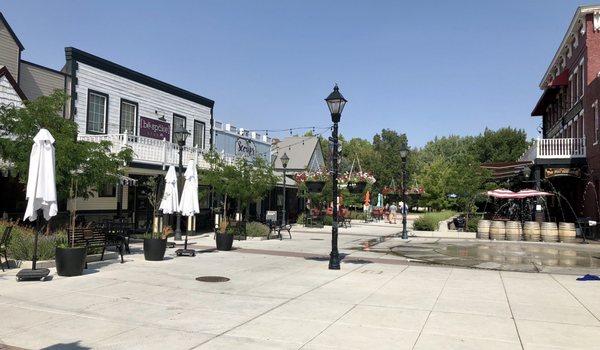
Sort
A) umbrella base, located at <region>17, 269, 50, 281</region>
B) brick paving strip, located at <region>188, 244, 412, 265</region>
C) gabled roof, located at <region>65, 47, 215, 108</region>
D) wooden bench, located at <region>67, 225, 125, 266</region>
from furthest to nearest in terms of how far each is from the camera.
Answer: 1. gabled roof, located at <region>65, 47, 215, 108</region>
2. brick paving strip, located at <region>188, 244, 412, 265</region>
3. wooden bench, located at <region>67, 225, 125, 266</region>
4. umbrella base, located at <region>17, 269, 50, 281</region>

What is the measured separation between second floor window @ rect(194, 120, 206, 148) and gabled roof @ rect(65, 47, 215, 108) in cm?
123

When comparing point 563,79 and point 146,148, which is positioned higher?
point 563,79

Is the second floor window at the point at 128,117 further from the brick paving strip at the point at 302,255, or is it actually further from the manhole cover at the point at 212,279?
the manhole cover at the point at 212,279

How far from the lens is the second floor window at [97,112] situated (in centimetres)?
2083

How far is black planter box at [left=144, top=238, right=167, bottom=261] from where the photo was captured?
43.1ft

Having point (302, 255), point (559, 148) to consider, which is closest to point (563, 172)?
point (559, 148)

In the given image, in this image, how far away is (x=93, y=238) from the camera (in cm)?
1208

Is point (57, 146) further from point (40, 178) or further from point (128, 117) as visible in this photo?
point (128, 117)

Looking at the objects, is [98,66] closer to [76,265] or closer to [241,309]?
[76,265]

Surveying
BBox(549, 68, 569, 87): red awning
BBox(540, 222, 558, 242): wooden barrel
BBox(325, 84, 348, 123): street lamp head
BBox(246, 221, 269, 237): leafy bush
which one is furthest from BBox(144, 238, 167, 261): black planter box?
BBox(549, 68, 569, 87): red awning

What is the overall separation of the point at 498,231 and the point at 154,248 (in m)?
18.3

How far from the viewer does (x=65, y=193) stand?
1330 cm

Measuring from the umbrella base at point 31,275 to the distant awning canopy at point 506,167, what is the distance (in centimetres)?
2775

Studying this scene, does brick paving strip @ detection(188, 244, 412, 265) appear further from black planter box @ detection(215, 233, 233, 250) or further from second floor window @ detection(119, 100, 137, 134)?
second floor window @ detection(119, 100, 137, 134)
